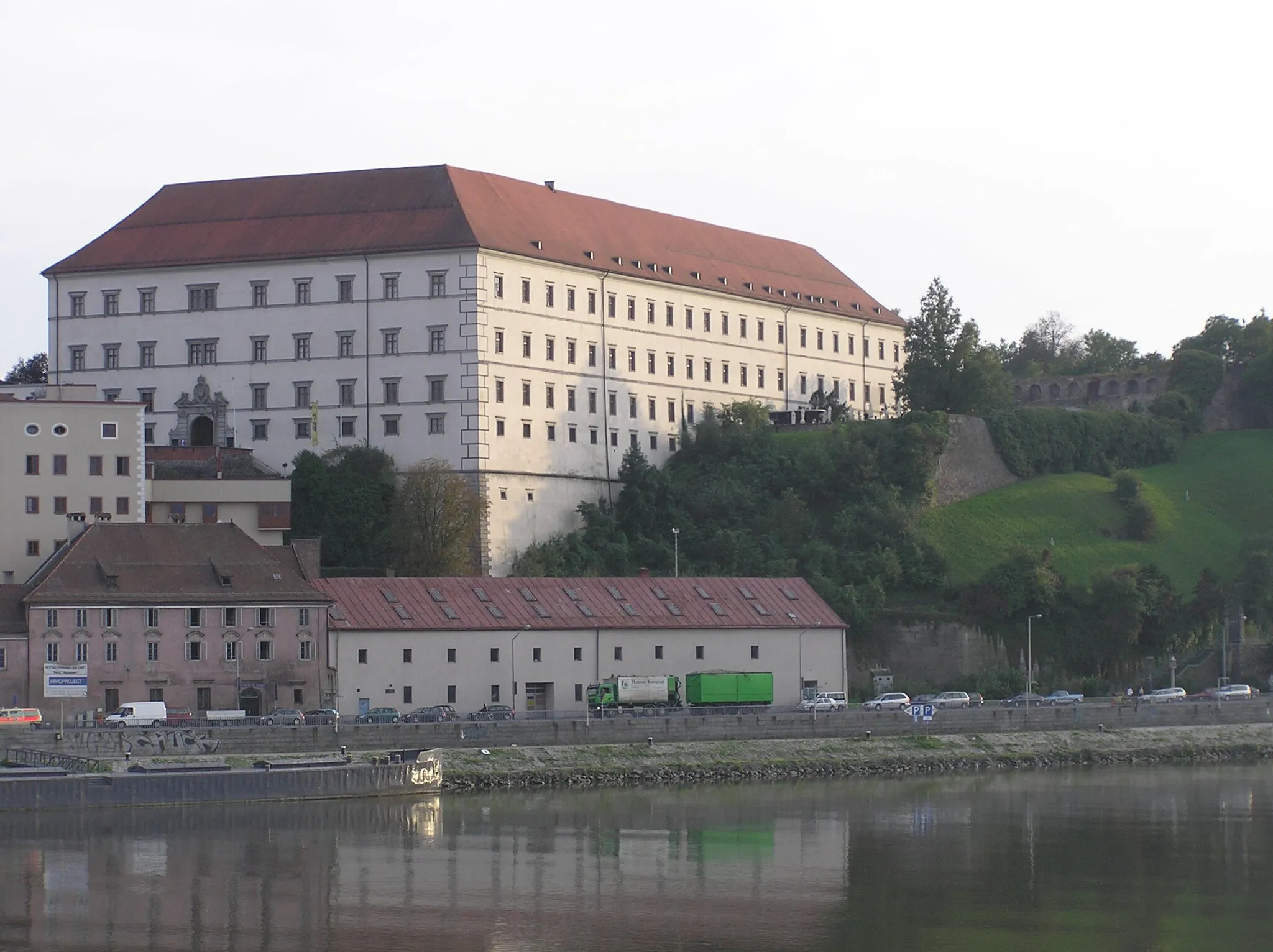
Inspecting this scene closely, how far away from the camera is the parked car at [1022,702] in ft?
319

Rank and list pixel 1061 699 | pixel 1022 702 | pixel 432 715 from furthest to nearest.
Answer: pixel 1061 699 → pixel 1022 702 → pixel 432 715

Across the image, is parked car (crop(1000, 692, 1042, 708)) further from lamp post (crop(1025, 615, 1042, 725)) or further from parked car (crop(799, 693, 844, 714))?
parked car (crop(799, 693, 844, 714))

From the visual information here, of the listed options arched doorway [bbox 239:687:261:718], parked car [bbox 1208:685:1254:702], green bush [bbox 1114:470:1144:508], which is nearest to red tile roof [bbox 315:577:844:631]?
arched doorway [bbox 239:687:261:718]

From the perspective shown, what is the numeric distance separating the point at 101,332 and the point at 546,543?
23.7m

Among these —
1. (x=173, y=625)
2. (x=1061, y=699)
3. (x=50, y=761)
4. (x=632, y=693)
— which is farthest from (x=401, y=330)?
(x=50, y=761)

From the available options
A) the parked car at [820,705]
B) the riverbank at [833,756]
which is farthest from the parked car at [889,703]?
the riverbank at [833,756]

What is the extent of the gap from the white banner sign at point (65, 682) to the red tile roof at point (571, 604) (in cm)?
944

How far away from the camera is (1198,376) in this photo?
147 m

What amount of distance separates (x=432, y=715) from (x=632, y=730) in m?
7.12

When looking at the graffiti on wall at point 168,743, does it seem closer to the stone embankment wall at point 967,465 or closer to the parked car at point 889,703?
the parked car at point 889,703

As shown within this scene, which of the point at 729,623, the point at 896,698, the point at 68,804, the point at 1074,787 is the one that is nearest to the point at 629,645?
the point at 729,623

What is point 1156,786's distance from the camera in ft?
282

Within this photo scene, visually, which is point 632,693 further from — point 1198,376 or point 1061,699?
point 1198,376

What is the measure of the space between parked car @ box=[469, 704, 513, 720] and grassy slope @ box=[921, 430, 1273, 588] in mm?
30325
